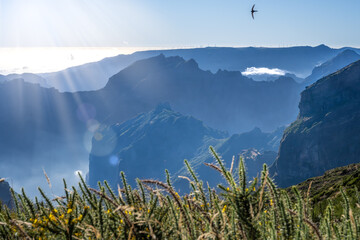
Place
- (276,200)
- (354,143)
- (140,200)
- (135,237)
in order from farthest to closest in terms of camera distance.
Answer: (354,143) < (140,200) < (135,237) < (276,200)

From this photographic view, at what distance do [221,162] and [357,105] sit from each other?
230 metres

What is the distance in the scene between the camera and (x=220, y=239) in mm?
1854

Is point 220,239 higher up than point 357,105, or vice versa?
point 357,105

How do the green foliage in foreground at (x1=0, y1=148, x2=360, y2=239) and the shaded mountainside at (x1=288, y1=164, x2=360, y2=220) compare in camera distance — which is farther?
the shaded mountainside at (x1=288, y1=164, x2=360, y2=220)

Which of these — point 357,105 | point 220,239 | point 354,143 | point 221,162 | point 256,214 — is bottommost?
point 220,239

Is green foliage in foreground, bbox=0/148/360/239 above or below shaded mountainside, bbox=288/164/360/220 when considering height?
below

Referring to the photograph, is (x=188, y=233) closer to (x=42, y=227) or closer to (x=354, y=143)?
(x=42, y=227)

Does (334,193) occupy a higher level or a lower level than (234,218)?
higher

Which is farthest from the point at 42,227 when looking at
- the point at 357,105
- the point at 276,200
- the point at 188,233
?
the point at 357,105

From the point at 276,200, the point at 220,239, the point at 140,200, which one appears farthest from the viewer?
the point at 140,200

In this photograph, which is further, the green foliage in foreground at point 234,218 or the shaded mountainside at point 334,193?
the shaded mountainside at point 334,193

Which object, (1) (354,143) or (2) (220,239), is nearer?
(2) (220,239)

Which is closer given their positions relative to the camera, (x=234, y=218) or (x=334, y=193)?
(x=234, y=218)

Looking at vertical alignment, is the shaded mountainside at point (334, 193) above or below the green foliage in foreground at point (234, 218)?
above
